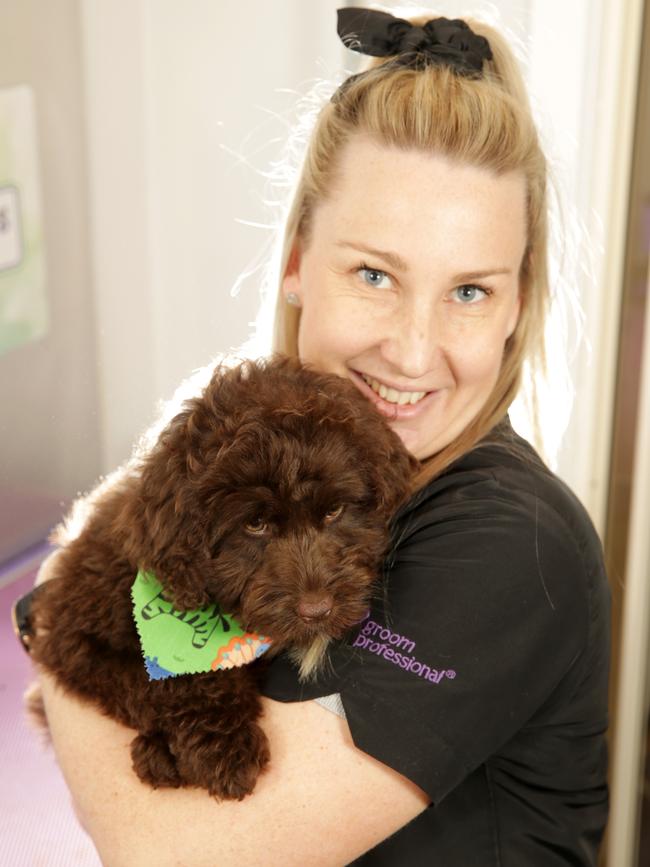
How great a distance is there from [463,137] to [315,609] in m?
0.74

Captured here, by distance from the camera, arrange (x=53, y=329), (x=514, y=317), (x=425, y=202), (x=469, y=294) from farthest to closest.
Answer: (x=53, y=329) < (x=514, y=317) < (x=469, y=294) < (x=425, y=202)

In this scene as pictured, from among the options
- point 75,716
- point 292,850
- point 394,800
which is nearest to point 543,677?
point 394,800

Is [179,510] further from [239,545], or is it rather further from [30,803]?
[30,803]

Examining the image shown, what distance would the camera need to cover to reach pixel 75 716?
1.58m

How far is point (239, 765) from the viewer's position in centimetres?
140

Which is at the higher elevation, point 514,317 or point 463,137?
point 463,137

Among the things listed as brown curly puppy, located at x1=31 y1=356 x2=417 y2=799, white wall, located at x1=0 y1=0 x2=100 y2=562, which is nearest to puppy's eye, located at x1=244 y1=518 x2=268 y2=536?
brown curly puppy, located at x1=31 y1=356 x2=417 y2=799

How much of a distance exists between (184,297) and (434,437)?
4.15ft

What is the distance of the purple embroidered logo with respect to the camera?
1.39 meters

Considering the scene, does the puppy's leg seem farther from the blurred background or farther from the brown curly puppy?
the blurred background

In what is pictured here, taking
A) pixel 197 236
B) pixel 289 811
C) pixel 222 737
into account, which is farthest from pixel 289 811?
pixel 197 236

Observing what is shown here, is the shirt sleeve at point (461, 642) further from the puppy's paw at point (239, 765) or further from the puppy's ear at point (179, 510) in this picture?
the puppy's ear at point (179, 510)

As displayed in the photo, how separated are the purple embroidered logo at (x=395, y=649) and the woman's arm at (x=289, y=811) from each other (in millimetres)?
100

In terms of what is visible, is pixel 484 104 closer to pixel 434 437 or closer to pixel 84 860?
pixel 434 437
